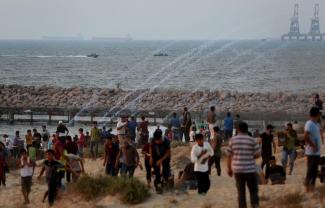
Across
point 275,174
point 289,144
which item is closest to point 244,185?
point 275,174

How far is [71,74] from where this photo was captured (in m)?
98.8

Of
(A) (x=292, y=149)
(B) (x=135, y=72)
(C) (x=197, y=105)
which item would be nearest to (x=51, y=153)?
(A) (x=292, y=149)

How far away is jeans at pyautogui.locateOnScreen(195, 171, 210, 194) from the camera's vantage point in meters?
12.2

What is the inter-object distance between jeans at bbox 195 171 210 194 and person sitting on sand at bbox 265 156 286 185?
202 centimetres

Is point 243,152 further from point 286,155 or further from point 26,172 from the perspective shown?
point 26,172

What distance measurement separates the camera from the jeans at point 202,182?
12.2m

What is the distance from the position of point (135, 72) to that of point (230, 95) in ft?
166

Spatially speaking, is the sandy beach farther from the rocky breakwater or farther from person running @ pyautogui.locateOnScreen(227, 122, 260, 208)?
the rocky breakwater

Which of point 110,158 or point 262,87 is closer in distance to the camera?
point 110,158

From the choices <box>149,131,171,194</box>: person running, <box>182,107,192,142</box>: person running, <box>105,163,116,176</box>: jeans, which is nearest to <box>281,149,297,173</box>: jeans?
<box>149,131,171,194</box>: person running

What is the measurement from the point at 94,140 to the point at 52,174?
269 inches

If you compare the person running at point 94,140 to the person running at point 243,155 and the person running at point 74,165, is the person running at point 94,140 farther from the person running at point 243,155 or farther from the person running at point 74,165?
the person running at point 243,155

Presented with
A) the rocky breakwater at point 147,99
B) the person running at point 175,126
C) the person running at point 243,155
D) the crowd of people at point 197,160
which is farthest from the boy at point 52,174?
the rocky breakwater at point 147,99

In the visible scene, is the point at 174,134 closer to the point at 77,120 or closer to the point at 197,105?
the point at 77,120
